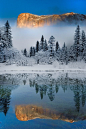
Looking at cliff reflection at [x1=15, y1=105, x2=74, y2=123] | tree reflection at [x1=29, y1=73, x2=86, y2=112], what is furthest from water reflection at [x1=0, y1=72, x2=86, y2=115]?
cliff reflection at [x1=15, y1=105, x2=74, y2=123]

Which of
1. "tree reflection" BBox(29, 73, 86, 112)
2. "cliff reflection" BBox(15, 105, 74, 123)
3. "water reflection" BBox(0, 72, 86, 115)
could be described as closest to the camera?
"cliff reflection" BBox(15, 105, 74, 123)

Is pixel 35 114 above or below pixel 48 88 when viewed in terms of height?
above

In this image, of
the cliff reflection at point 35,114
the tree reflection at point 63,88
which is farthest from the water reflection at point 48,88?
the cliff reflection at point 35,114

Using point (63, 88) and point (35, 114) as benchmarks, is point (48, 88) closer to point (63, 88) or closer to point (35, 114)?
point (63, 88)

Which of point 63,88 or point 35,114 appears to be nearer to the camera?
point 35,114

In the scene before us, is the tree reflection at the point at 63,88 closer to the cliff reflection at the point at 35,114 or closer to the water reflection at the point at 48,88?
the water reflection at the point at 48,88

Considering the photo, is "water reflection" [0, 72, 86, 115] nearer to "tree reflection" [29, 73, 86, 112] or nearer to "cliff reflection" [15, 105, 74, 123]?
"tree reflection" [29, 73, 86, 112]

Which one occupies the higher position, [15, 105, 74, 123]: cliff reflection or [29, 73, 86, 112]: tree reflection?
[15, 105, 74, 123]: cliff reflection

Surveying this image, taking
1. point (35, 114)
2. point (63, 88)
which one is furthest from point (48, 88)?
point (35, 114)

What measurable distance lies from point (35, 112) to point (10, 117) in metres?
1.01

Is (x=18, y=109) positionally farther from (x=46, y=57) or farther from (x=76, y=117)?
(x=46, y=57)

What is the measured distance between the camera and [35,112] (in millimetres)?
5773

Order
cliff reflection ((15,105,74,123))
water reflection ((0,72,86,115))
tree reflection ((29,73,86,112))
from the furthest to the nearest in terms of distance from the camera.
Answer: tree reflection ((29,73,86,112))
water reflection ((0,72,86,115))
cliff reflection ((15,105,74,123))

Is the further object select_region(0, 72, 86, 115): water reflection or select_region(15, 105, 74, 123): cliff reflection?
select_region(0, 72, 86, 115): water reflection
